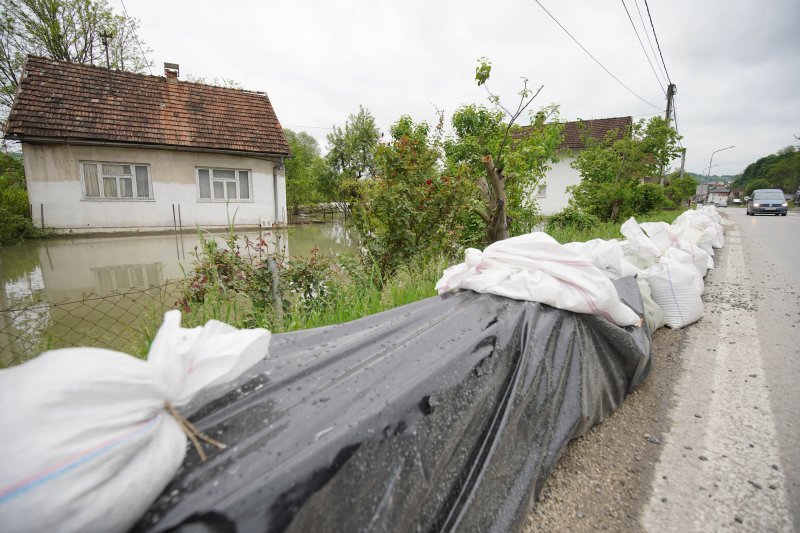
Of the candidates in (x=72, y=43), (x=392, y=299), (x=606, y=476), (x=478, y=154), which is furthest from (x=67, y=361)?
(x=72, y=43)

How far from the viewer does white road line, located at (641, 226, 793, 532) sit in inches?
57.2

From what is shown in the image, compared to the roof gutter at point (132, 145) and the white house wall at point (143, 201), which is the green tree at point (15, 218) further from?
the roof gutter at point (132, 145)

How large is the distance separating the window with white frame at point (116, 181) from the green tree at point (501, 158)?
399 inches

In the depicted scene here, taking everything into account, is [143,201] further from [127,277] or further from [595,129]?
[595,129]

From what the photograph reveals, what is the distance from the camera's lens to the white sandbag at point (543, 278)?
6.42 feet

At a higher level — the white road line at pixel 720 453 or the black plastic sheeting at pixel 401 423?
the black plastic sheeting at pixel 401 423

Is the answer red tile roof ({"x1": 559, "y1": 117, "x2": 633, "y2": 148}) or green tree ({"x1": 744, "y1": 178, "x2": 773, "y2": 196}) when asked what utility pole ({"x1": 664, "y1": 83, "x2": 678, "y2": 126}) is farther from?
green tree ({"x1": 744, "y1": 178, "x2": 773, "y2": 196})

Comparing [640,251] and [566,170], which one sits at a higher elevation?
[566,170]

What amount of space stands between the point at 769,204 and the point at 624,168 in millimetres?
19754

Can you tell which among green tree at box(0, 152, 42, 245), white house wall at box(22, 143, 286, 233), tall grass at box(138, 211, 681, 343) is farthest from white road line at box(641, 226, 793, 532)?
green tree at box(0, 152, 42, 245)

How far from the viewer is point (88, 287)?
226 inches

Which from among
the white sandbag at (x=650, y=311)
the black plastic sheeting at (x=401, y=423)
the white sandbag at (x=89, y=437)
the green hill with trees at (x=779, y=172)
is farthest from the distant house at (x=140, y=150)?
the green hill with trees at (x=779, y=172)

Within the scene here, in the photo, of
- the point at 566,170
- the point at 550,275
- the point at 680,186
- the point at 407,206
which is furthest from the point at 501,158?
the point at 680,186

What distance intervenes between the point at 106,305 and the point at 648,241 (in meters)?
6.50
